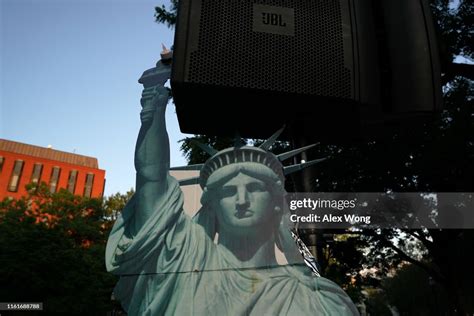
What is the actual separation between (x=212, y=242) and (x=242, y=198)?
14.0 inches

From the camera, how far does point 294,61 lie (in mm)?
1208

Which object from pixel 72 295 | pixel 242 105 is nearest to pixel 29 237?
pixel 72 295

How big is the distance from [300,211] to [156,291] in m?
1.18

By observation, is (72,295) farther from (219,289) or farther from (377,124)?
(377,124)

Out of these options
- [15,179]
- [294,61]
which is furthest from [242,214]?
[15,179]

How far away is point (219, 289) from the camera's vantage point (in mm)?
2232

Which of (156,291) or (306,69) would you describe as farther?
(156,291)

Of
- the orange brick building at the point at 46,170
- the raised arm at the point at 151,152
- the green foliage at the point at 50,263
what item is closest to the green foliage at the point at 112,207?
the green foliage at the point at 50,263

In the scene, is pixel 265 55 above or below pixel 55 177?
below

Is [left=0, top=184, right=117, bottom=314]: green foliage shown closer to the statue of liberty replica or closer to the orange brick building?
the statue of liberty replica

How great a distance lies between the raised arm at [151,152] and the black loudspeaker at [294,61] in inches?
46.3

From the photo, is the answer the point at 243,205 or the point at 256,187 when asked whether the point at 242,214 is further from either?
the point at 256,187

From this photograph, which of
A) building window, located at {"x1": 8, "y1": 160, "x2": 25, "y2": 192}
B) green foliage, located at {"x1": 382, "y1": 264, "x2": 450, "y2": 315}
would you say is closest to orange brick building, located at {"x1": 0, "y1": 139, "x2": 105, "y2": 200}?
building window, located at {"x1": 8, "y1": 160, "x2": 25, "y2": 192}

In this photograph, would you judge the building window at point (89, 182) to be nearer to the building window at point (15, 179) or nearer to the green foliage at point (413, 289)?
the building window at point (15, 179)
